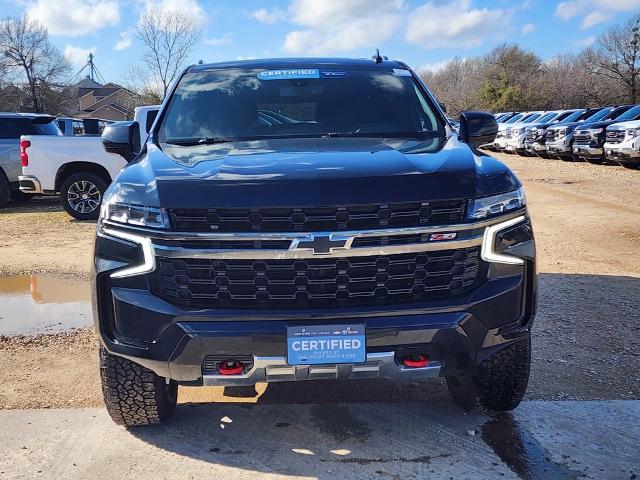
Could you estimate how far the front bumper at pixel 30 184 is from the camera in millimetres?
11734

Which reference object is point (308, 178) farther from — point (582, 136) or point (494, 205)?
point (582, 136)

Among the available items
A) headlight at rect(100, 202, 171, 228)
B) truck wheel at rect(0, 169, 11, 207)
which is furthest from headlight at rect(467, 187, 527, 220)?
truck wheel at rect(0, 169, 11, 207)

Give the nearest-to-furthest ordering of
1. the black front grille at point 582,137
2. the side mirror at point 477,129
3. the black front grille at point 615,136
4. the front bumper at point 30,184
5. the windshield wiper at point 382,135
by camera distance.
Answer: the windshield wiper at point 382,135
the side mirror at point 477,129
the front bumper at point 30,184
the black front grille at point 615,136
the black front grille at point 582,137

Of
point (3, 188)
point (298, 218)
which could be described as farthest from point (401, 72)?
point (3, 188)

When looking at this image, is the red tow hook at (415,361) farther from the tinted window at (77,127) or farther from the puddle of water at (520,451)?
the tinted window at (77,127)

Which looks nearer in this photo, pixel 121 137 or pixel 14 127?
pixel 121 137

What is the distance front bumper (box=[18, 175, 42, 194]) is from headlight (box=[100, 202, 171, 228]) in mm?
9541

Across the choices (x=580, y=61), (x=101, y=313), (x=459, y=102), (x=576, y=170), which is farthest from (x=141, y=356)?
(x=459, y=102)

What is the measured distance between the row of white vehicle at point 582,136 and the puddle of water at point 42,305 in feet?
37.3

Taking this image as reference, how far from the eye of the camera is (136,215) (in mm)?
2959

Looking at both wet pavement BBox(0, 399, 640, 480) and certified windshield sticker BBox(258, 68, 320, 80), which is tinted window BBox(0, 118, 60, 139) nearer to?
certified windshield sticker BBox(258, 68, 320, 80)

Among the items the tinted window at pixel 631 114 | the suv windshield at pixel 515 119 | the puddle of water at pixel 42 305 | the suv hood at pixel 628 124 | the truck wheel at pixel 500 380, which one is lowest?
the puddle of water at pixel 42 305

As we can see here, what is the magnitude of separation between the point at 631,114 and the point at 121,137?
61.9ft

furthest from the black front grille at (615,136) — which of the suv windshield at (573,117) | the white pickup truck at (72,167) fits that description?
the white pickup truck at (72,167)
